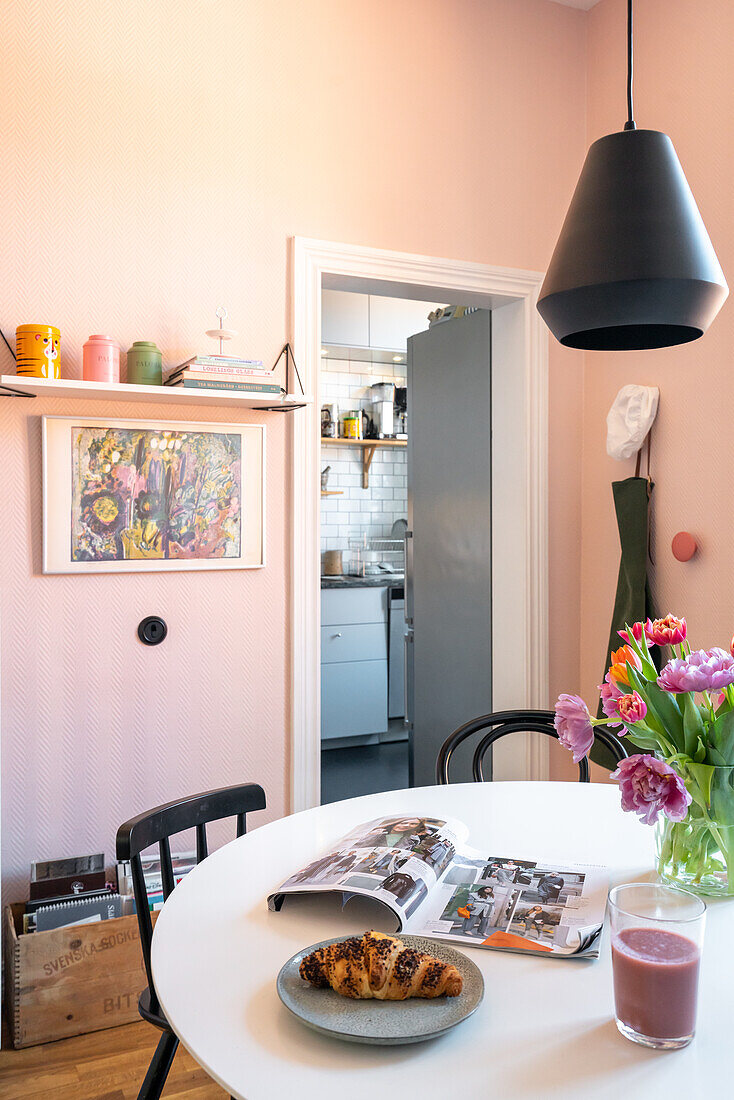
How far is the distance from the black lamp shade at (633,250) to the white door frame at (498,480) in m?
1.30

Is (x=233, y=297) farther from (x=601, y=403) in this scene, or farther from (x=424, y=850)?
(x=424, y=850)

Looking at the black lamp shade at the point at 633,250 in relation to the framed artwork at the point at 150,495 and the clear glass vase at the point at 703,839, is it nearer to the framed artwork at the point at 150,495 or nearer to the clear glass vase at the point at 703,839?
the clear glass vase at the point at 703,839

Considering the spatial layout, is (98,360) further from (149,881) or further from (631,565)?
(631,565)

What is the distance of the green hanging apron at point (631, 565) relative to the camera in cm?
267

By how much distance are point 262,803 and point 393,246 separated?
179cm

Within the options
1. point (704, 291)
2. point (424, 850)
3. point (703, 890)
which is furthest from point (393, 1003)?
point (704, 291)

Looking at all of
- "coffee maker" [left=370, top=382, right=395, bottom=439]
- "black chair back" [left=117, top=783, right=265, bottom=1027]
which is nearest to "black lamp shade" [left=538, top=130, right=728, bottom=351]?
"black chair back" [left=117, top=783, right=265, bottom=1027]

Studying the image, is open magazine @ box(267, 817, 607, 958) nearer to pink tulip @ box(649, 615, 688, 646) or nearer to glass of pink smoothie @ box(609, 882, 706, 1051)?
glass of pink smoothie @ box(609, 882, 706, 1051)

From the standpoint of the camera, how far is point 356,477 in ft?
18.8

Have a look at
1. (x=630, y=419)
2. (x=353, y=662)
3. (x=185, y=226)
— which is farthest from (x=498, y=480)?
(x=353, y=662)

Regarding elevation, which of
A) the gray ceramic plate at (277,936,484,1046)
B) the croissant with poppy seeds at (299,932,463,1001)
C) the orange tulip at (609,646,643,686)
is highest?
the orange tulip at (609,646,643,686)

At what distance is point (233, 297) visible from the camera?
2463 millimetres

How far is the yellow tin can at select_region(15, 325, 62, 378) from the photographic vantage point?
6.88 feet

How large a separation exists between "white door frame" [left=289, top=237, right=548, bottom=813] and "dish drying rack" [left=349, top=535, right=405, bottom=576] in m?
2.55
